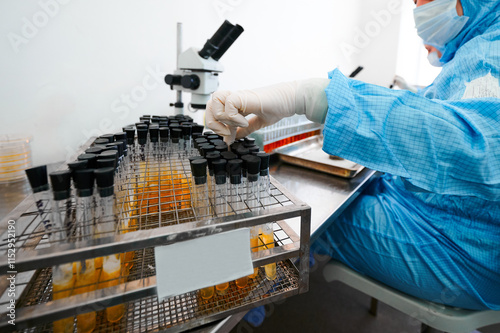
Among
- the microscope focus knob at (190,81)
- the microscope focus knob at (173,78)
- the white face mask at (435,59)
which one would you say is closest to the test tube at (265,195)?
the microscope focus knob at (190,81)

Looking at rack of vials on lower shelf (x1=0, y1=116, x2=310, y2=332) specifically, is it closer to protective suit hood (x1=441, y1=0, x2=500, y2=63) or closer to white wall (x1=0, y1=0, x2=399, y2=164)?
white wall (x1=0, y1=0, x2=399, y2=164)

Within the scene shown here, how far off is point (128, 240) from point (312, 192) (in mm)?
1039

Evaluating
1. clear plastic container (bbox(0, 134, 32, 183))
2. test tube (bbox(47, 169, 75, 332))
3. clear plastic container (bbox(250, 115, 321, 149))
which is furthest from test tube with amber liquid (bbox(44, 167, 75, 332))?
clear plastic container (bbox(250, 115, 321, 149))

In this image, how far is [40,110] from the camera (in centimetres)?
140

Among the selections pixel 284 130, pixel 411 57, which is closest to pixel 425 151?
pixel 284 130

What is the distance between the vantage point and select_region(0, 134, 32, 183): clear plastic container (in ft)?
4.01

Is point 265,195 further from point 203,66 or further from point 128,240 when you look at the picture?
point 203,66

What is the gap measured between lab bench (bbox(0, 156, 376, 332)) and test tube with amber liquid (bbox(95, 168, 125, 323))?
19 cm

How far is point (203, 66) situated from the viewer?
1.36 meters

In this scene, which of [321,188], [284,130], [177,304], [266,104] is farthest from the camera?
[284,130]

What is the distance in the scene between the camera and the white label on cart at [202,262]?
1.79ft

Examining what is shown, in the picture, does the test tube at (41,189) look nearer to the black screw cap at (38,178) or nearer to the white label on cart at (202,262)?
the black screw cap at (38,178)

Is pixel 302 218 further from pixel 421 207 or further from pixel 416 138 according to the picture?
pixel 421 207

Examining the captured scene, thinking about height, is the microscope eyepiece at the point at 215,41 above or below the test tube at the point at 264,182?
above
